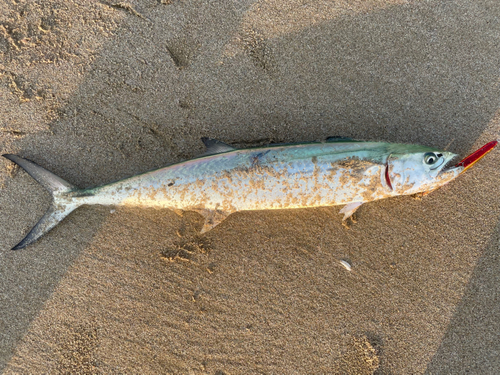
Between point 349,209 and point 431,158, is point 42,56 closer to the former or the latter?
point 349,209

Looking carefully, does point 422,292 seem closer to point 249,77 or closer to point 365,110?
point 365,110

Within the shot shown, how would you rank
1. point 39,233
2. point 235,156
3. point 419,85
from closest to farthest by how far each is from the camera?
point 235,156 → point 39,233 → point 419,85

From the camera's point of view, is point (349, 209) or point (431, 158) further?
point (349, 209)

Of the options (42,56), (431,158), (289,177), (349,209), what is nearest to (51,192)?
(42,56)

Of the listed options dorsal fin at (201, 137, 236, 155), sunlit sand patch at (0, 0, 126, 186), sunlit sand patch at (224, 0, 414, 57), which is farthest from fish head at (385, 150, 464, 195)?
sunlit sand patch at (0, 0, 126, 186)

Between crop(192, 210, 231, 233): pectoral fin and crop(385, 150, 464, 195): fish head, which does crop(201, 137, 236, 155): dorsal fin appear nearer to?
crop(192, 210, 231, 233): pectoral fin

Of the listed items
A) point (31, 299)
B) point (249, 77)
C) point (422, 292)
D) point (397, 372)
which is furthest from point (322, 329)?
point (31, 299)
